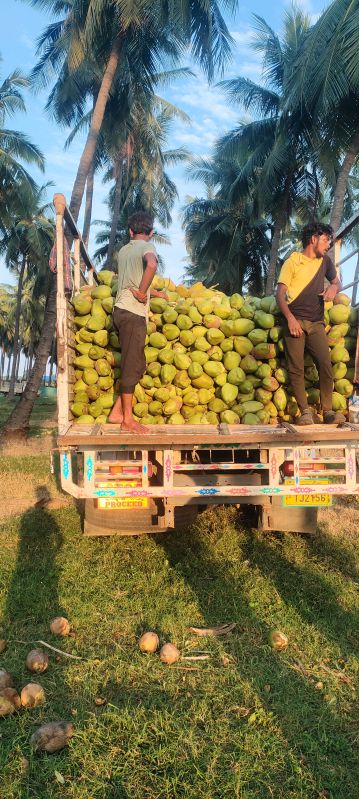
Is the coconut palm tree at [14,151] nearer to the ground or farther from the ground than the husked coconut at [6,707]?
farther from the ground

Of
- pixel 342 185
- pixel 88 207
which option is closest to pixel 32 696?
pixel 342 185

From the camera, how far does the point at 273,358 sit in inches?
172

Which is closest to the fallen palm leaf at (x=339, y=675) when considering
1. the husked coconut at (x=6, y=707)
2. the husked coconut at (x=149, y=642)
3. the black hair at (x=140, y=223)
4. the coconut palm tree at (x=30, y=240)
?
the husked coconut at (x=149, y=642)

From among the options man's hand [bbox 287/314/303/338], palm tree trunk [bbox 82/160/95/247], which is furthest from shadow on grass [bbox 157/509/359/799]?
palm tree trunk [bbox 82/160/95/247]

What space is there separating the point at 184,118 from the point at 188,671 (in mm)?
29024

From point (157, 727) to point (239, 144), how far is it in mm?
19972

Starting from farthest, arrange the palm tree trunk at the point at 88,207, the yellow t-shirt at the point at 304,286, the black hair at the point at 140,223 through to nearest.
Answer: the palm tree trunk at the point at 88,207 → the black hair at the point at 140,223 → the yellow t-shirt at the point at 304,286

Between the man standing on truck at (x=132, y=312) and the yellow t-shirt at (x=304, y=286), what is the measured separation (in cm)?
104

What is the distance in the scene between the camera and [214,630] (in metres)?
3.22

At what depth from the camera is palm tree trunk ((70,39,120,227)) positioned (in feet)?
38.2

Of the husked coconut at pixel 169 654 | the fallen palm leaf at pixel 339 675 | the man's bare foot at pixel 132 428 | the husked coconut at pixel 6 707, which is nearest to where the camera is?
the husked coconut at pixel 6 707

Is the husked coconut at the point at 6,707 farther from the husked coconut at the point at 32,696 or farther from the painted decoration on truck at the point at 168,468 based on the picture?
the painted decoration on truck at the point at 168,468

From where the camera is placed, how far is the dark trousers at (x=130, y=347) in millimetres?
3926

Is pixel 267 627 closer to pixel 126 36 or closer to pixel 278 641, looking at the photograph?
pixel 278 641
